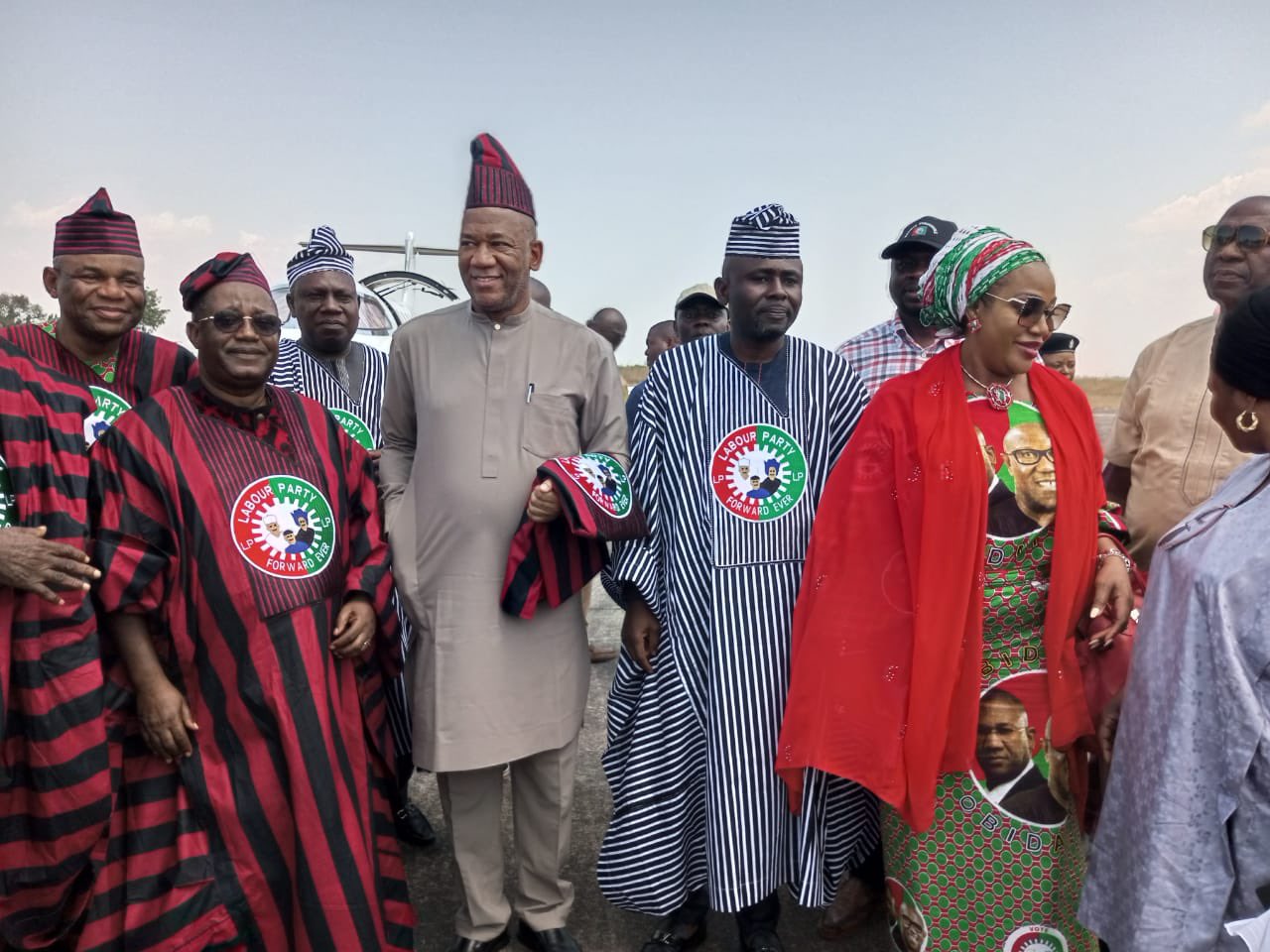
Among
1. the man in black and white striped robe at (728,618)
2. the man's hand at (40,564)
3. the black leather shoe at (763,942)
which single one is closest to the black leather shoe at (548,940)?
the man in black and white striped robe at (728,618)

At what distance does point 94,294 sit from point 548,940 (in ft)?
7.55

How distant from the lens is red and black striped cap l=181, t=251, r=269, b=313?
7.61 ft

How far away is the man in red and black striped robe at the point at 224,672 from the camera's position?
217 centimetres

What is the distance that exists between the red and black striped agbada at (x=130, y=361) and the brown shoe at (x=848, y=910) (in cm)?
258

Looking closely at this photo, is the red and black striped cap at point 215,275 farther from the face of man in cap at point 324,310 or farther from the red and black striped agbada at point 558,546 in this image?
the face of man in cap at point 324,310

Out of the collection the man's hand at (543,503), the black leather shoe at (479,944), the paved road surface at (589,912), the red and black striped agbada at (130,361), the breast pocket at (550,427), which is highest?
the red and black striped agbada at (130,361)

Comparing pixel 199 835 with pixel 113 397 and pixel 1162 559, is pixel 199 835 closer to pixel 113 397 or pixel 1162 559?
pixel 113 397

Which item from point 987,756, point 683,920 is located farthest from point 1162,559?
point 683,920

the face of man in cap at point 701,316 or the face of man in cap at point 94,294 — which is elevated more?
the face of man in cap at point 701,316

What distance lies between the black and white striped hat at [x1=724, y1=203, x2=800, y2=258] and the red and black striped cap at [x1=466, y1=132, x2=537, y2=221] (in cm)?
63

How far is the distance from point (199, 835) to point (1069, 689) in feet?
7.07

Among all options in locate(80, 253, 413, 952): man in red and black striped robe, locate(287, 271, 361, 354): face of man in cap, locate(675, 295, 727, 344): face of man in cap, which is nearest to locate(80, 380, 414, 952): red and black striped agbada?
locate(80, 253, 413, 952): man in red and black striped robe

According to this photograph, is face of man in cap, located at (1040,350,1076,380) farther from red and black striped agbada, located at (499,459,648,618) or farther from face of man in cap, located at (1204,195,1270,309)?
red and black striped agbada, located at (499,459,648,618)

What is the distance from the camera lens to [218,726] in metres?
2.23
